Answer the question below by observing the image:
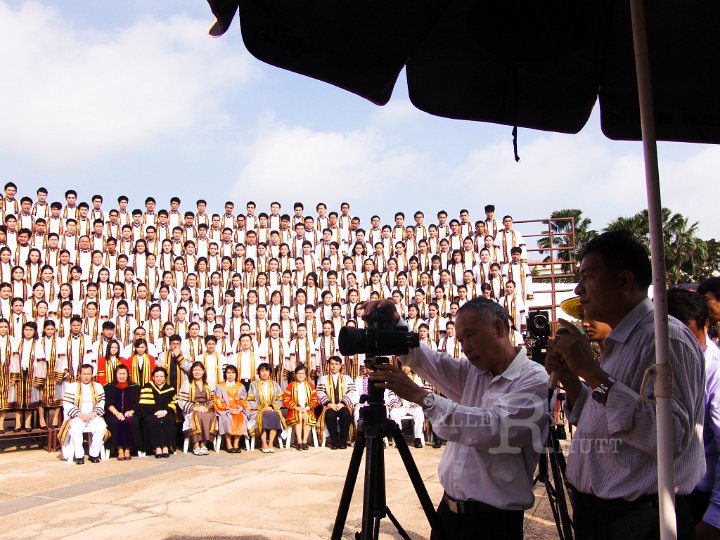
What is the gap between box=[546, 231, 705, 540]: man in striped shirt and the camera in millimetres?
1736

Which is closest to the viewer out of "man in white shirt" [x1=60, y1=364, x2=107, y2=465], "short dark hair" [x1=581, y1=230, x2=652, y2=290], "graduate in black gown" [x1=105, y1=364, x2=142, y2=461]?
"short dark hair" [x1=581, y1=230, x2=652, y2=290]

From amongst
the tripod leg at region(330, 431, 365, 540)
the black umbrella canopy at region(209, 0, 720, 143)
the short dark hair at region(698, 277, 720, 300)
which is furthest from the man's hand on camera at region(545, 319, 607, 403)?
the short dark hair at region(698, 277, 720, 300)

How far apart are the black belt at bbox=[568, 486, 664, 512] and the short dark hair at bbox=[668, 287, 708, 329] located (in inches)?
48.5

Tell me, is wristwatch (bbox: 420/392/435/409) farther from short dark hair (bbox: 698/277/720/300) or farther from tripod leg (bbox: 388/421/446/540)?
short dark hair (bbox: 698/277/720/300)

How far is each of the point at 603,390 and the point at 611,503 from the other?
0.38m

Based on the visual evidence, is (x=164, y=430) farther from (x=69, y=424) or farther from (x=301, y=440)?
(x=301, y=440)

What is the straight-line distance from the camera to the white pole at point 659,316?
158cm

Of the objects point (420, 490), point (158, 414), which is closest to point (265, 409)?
point (158, 414)

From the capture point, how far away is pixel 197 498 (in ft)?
18.7

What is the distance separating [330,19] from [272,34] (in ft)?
0.91

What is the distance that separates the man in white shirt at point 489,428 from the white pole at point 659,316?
2.01 feet

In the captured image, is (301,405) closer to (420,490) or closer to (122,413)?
(122,413)

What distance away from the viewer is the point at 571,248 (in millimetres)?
14477

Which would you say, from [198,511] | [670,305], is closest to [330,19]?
[670,305]
